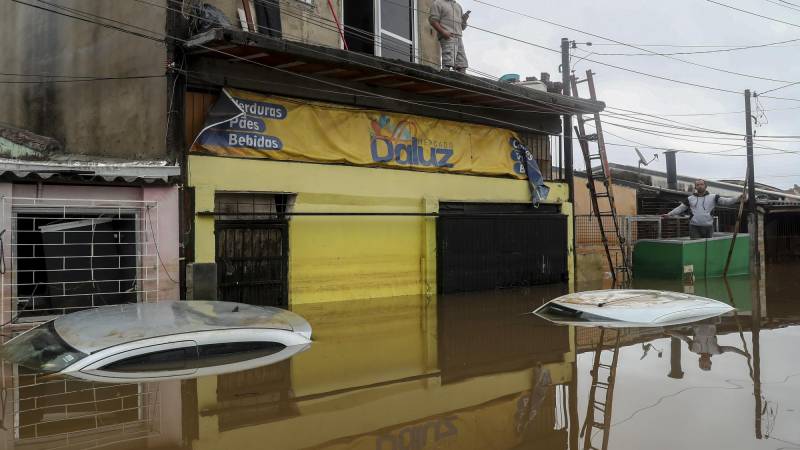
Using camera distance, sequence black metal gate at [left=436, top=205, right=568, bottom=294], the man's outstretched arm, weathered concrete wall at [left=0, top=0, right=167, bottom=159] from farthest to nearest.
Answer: the man's outstretched arm → black metal gate at [left=436, top=205, right=568, bottom=294] → weathered concrete wall at [left=0, top=0, right=167, bottom=159]

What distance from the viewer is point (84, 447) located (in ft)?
15.2

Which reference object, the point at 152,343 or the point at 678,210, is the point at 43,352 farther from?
the point at 678,210

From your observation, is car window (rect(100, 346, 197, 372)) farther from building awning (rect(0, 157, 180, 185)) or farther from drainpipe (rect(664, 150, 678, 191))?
drainpipe (rect(664, 150, 678, 191))

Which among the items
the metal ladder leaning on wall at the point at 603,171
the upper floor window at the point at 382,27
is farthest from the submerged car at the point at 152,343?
the metal ladder leaning on wall at the point at 603,171

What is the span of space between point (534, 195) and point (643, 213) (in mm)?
9004

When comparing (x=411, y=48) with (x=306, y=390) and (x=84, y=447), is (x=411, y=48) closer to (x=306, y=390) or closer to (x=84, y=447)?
(x=306, y=390)

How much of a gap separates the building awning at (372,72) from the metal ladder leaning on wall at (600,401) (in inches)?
242

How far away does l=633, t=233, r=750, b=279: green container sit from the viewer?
55.6 feet

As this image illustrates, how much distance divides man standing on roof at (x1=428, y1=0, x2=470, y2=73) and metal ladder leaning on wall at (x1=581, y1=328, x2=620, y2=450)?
8.31 m

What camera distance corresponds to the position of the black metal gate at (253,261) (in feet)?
34.9

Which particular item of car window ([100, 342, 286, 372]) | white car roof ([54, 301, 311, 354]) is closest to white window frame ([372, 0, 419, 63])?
white car roof ([54, 301, 311, 354])

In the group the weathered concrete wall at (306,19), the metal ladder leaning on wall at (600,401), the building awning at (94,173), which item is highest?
the weathered concrete wall at (306,19)

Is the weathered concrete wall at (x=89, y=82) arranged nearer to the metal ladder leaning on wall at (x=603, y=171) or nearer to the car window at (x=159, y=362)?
the car window at (x=159, y=362)

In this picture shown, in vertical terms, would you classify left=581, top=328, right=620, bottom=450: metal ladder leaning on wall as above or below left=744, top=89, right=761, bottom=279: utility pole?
below
